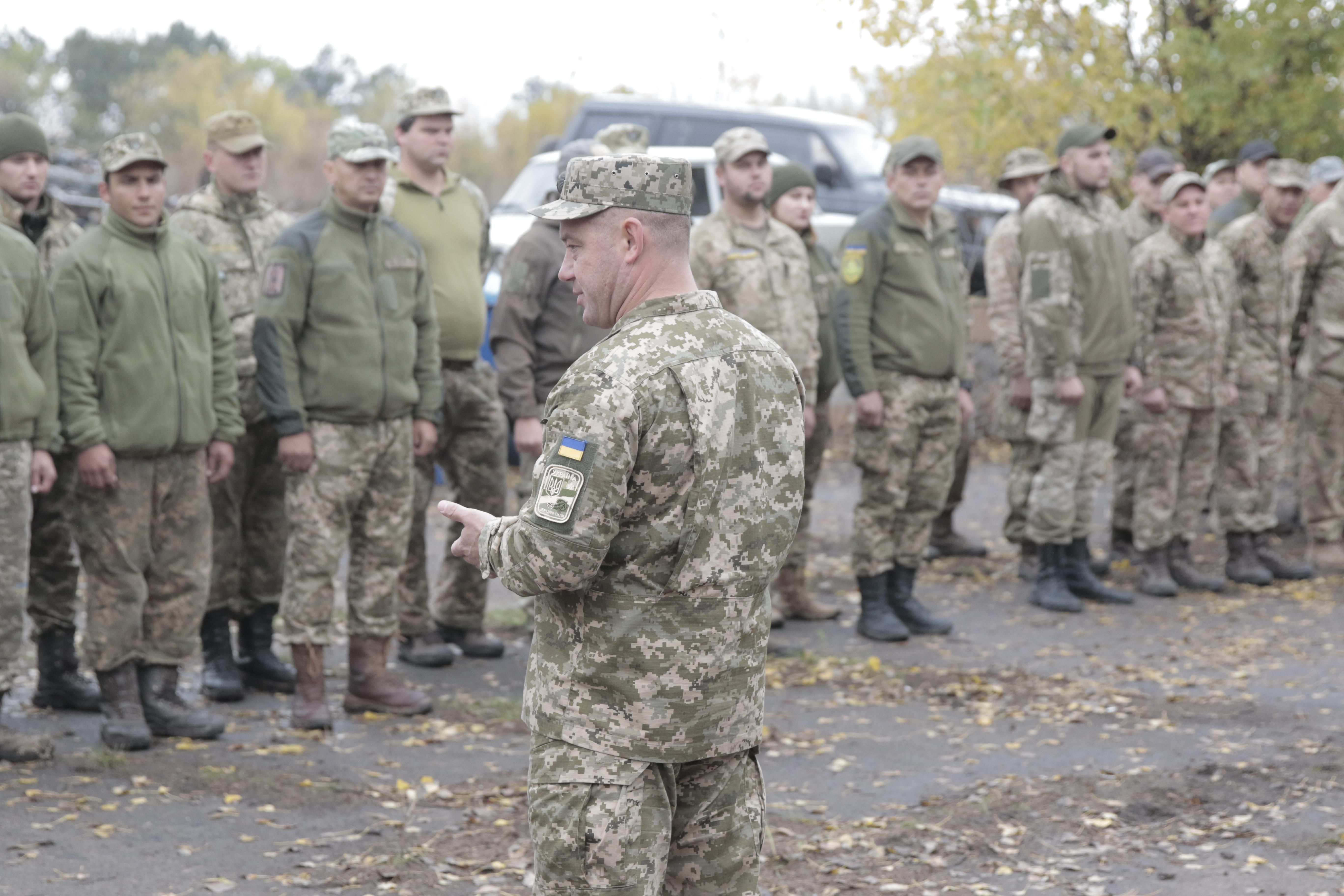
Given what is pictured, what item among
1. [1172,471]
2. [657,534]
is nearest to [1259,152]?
[1172,471]

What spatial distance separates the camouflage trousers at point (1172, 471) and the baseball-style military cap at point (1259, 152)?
245 cm

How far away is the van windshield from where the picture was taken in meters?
14.0

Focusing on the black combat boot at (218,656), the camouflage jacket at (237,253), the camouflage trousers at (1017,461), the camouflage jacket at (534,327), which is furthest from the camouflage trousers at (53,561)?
the camouflage trousers at (1017,461)

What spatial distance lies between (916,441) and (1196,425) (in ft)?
7.54

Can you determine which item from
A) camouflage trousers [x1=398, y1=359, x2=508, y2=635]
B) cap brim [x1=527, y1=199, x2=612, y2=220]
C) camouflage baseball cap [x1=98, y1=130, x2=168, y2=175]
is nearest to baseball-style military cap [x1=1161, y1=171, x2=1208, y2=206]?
camouflage trousers [x1=398, y1=359, x2=508, y2=635]

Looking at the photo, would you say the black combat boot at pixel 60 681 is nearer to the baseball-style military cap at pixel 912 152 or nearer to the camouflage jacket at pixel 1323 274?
the baseball-style military cap at pixel 912 152

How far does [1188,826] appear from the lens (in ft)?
16.1

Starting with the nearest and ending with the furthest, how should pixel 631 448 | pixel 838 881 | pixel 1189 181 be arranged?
pixel 631 448
pixel 838 881
pixel 1189 181

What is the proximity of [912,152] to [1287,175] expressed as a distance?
311 centimetres

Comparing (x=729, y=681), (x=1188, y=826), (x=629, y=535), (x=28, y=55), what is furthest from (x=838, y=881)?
(x=28, y=55)

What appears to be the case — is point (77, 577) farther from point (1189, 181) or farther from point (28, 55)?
point (28, 55)

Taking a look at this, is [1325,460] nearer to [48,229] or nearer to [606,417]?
[48,229]

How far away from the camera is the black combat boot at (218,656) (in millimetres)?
6305

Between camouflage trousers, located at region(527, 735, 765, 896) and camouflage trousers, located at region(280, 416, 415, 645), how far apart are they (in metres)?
3.05
